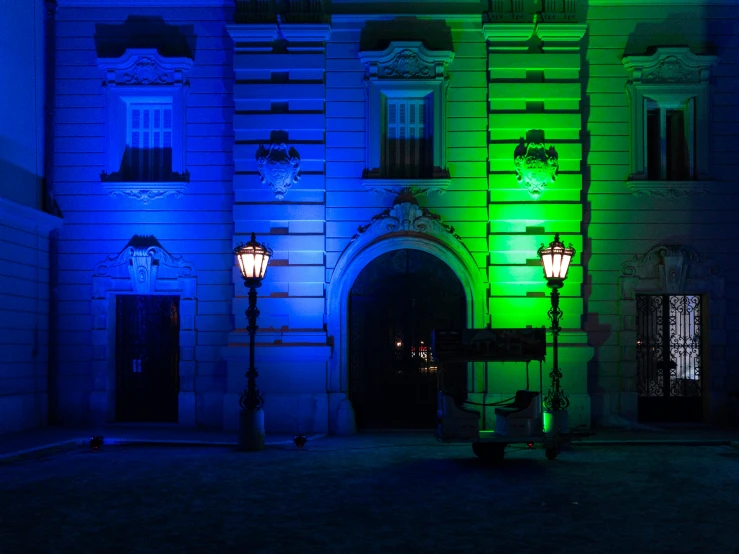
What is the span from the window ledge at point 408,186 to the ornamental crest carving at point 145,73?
533 centimetres

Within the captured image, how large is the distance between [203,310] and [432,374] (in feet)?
17.8

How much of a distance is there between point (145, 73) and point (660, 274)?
41.5 ft

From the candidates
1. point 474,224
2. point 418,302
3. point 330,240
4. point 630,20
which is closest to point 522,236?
point 474,224

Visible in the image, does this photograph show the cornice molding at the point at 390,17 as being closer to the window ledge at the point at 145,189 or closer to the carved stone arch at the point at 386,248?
the carved stone arch at the point at 386,248

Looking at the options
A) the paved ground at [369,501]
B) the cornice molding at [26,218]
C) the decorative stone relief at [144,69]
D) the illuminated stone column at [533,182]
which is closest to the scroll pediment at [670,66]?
the illuminated stone column at [533,182]

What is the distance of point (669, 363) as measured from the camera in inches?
765

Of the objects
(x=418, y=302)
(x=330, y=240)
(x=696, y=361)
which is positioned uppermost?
(x=330, y=240)

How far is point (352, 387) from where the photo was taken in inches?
747

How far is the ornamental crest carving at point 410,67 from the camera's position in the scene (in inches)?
741

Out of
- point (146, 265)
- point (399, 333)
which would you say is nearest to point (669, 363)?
point (399, 333)

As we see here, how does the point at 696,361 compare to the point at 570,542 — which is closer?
the point at 570,542

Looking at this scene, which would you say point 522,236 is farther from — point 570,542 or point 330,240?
point 570,542

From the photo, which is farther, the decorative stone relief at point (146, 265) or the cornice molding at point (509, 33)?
the decorative stone relief at point (146, 265)

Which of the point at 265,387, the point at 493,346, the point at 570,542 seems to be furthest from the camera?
the point at 265,387
